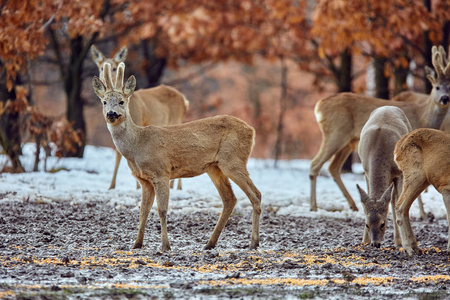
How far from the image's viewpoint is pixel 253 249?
7867mm

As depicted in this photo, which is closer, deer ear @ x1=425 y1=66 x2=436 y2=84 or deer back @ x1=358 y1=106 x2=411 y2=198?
deer back @ x1=358 y1=106 x2=411 y2=198

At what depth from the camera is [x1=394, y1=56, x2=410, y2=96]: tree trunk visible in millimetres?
16703

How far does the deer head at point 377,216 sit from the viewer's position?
26.1ft

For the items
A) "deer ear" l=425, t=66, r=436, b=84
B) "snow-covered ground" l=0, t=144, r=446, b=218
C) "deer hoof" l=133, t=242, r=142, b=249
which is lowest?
"snow-covered ground" l=0, t=144, r=446, b=218

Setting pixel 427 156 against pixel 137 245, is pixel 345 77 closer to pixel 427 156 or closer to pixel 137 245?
pixel 427 156

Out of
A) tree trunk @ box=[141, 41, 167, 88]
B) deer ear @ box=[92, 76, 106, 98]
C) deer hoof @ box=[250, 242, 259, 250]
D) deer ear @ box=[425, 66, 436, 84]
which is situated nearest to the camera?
deer ear @ box=[92, 76, 106, 98]

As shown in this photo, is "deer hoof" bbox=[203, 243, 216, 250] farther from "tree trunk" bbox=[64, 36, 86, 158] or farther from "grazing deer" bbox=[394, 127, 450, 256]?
"tree trunk" bbox=[64, 36, 86, 158]

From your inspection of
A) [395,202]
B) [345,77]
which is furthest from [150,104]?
[345,77]

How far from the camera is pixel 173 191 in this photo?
11516 millimetres

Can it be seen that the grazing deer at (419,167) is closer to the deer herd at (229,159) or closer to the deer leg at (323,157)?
the deer herd at (229,159)

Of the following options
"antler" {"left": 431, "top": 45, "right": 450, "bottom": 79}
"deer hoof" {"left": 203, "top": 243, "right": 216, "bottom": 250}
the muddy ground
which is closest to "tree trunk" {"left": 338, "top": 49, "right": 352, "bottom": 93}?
"antler" {"left": 431, "top": 45, "right": 450, "bottom": 79}

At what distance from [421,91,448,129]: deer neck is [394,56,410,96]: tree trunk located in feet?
15.7

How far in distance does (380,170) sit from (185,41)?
12153mm

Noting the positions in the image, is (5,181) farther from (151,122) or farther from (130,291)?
(130,291)
